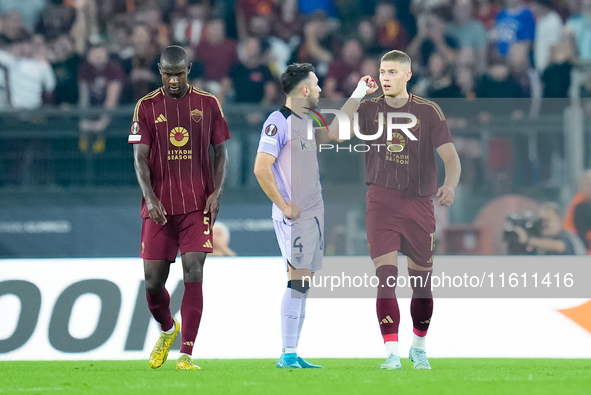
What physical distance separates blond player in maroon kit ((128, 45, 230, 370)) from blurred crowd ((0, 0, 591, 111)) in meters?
4.79

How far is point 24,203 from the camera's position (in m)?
11.0

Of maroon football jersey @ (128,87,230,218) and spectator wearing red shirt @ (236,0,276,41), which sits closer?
maroon football jersey @ (128,87,230,218)

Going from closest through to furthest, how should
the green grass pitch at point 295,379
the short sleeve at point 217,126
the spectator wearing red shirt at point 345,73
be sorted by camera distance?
the green grass pitch at point 295,379 → the short sleeve at point 217,126 → the spectator wearing red shirt at point 345,73

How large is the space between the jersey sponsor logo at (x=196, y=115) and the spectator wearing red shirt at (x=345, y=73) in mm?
5375

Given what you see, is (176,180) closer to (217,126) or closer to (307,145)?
(217,126)

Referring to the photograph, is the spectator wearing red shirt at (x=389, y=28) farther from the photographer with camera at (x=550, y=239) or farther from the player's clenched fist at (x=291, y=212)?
the player's clenched fist at (x=291, y=212)

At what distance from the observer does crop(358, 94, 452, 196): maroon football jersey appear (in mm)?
6797

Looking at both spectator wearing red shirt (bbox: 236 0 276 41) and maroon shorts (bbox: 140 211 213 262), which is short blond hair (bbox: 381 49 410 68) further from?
spectator wearing red shirt (bbox: 236 0 276 41)

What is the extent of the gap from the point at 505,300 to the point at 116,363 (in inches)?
147

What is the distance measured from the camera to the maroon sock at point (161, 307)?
6820mm

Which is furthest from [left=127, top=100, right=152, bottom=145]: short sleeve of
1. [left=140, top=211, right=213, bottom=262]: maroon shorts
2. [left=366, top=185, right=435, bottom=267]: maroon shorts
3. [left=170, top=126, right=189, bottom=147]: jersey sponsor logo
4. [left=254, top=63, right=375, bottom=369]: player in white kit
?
[left=366, top=185, right=435, bottom=267]: maroon shorts

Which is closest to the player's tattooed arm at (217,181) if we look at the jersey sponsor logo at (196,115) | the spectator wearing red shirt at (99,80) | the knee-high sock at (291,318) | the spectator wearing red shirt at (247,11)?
the jersey sponsor logo at (196,115)

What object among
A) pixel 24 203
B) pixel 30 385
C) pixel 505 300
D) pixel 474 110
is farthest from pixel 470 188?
pixel 30 385

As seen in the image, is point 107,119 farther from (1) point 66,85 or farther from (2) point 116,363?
(2) point 116,363
